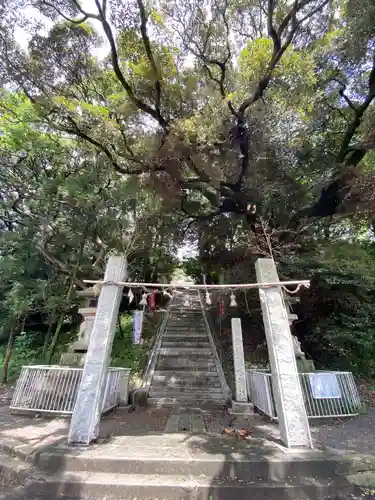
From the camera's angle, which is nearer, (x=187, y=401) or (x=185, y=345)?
(x=187, y=401)

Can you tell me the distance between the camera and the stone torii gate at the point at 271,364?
413cm

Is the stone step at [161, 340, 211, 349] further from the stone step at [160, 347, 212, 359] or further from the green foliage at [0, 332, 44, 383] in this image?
the green foliage at [0, 332, 44, 383]

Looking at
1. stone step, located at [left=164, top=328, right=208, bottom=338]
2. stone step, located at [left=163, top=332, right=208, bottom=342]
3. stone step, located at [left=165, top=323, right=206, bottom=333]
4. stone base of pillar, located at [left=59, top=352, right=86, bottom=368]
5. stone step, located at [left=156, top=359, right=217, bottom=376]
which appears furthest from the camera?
stone step, located at [left=165, top=323, right=206, bottom=333]

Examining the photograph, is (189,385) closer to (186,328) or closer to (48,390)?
(48,390)

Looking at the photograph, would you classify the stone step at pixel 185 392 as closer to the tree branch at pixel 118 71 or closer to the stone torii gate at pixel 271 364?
the stone torii gate at pixel 271 364

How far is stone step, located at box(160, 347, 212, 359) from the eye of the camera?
9641 mm

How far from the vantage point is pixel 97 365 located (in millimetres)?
4453

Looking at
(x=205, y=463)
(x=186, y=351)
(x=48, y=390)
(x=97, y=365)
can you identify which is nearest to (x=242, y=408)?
(x=205, y=463)

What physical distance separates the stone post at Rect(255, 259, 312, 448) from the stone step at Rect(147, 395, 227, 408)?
348cm

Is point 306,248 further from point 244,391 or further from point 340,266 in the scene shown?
point 244,391

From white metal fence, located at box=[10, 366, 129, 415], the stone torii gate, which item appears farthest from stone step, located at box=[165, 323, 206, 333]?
the stone torii gate

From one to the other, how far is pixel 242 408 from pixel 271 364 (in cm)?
279

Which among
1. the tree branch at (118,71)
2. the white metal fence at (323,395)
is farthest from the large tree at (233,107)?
the white metal fence at (323,395)

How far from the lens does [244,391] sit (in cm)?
683
